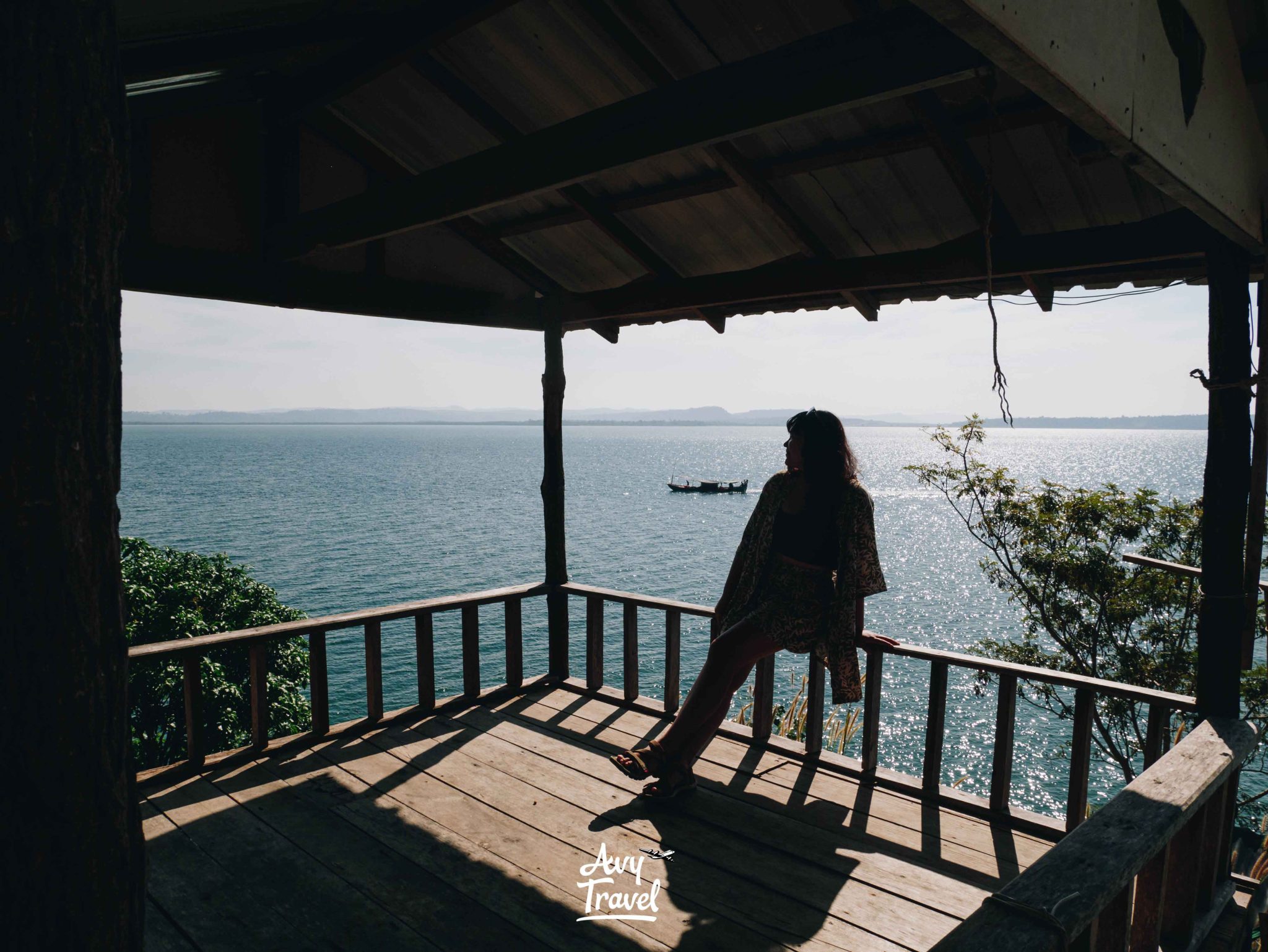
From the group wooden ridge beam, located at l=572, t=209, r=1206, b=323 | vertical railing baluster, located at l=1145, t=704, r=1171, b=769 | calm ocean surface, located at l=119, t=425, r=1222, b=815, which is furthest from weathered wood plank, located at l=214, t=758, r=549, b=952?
calm ocean surface, located at l=119, t=425, r=1222, b=815

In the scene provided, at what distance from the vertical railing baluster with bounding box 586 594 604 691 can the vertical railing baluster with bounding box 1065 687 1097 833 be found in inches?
95.4

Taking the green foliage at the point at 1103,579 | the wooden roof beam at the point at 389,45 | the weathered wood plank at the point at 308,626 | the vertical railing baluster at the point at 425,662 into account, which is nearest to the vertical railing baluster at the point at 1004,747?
the weathered wood plank at the point at 308,626

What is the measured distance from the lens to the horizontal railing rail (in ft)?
4.46

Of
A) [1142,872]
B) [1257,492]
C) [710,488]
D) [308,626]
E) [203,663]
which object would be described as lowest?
[710,488]

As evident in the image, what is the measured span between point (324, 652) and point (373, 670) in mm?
413

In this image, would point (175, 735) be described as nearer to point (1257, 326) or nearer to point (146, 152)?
point (146, 152)

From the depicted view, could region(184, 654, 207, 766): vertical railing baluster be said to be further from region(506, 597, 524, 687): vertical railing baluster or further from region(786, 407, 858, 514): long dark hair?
region(786, 407, 858, 514): long dark hair

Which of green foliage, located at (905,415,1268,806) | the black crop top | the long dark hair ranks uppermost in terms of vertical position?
the long dark hair

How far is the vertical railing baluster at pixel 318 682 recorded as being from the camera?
377 centimetres

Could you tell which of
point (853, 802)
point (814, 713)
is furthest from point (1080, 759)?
point (814, 713)

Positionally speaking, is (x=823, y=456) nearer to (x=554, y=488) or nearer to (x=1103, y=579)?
(x=554, y=488)

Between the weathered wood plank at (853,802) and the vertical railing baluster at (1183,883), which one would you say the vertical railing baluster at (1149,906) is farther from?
the weathered wood plank at (853,802)

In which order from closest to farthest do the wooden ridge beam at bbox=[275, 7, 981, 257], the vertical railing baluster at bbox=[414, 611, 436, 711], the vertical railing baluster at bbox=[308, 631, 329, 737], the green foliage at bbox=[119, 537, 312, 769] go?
the wooden ridge beam at bbox=[275, 7, 981, 257] → the vertical railing baluster at bbox=[308, 631, 329, 737] → the vertical railing baluster at bbox=[414, 611, 436, 711] → the green foliage at bbox=[119, 537, 312, 769]

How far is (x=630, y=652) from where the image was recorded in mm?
4629
